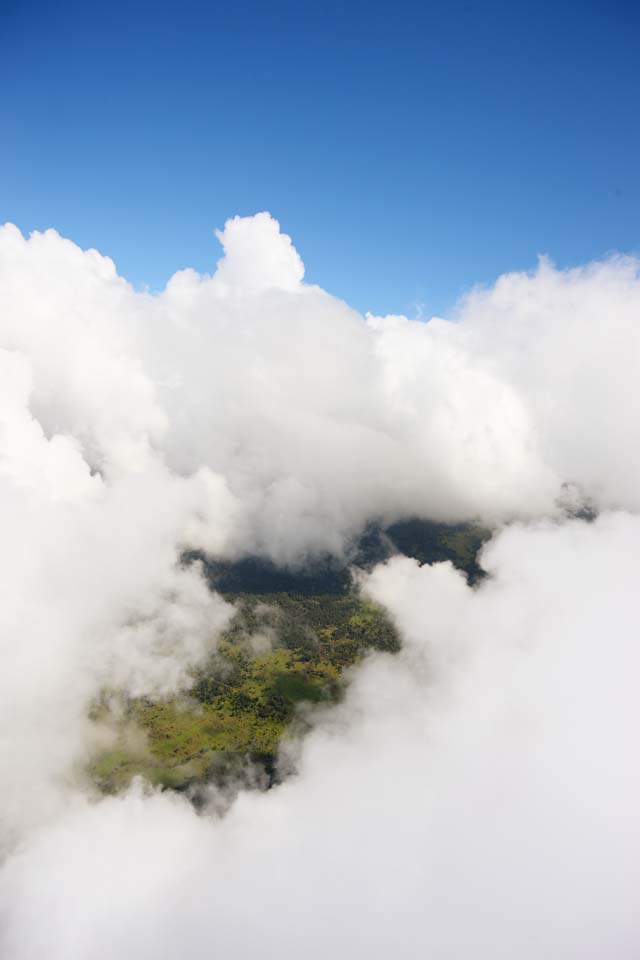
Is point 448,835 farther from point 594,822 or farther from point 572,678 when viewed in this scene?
point 572,678

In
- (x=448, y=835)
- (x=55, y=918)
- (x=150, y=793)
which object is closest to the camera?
(x=448, y=835)

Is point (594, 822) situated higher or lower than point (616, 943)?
higher

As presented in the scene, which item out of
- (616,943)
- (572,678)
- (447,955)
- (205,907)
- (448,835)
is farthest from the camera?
(205,907)

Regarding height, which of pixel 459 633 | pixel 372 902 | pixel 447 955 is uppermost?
pixel 459 633

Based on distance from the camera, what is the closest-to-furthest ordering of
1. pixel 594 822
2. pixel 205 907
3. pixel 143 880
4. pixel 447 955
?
pixel 594 822 < pixel 447 955 < pixel 205 907 < pixel 143 880

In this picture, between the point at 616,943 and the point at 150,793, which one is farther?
the point at 150,793

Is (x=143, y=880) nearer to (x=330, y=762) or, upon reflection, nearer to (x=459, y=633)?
(x=330, y=762)

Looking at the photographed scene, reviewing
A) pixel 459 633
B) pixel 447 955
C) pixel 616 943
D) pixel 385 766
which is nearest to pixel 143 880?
pixel 385 766

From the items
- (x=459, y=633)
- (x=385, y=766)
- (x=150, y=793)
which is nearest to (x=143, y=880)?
(x=150, y=793)

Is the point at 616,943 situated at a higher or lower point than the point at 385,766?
lower
